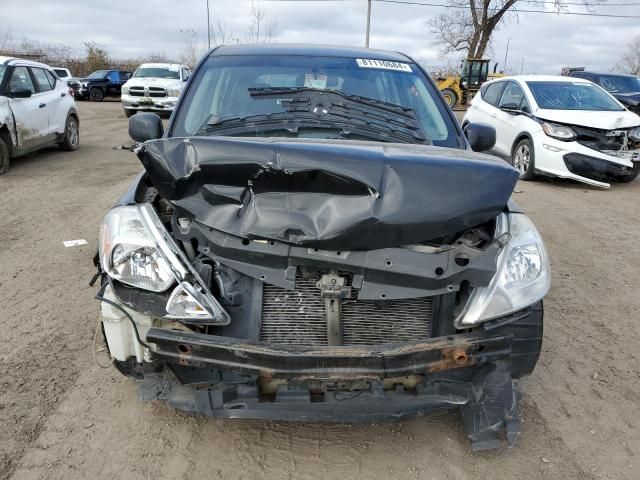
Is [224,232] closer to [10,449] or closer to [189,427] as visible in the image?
[189,427]

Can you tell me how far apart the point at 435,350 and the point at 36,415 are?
2.07m

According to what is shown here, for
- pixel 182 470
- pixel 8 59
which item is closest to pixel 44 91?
pixel 8 59

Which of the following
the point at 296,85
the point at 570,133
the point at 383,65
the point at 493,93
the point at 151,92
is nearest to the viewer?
the point at 296,85

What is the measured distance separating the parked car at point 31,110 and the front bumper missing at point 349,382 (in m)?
7.54

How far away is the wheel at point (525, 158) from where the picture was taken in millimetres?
8734

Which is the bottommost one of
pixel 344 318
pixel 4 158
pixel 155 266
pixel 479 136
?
pixel 4 158

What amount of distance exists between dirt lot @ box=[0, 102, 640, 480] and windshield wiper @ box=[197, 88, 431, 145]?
1618 millimetres

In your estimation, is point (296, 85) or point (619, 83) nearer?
→ point (296, 85)

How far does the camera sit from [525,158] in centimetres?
896

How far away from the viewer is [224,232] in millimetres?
2234

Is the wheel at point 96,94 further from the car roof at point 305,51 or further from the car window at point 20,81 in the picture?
the car roof at point 305,51

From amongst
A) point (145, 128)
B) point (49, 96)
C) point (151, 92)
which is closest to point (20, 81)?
point (49, 96)

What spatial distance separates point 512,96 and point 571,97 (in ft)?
3.22

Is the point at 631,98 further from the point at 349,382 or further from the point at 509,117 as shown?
the point at 349,382
